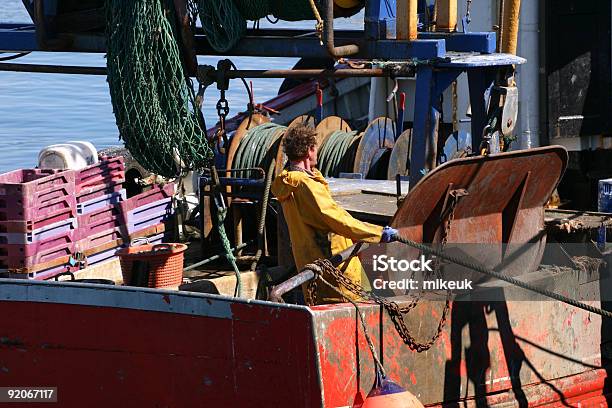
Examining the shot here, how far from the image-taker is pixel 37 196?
9242mm

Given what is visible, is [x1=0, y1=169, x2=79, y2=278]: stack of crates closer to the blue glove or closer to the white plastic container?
the white plastic container

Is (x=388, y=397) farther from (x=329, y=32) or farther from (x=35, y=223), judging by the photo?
(x=35, y=223)

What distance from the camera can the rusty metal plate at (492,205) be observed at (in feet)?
22.6

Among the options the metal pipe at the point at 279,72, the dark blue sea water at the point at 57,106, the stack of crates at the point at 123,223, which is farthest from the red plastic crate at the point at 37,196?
the dark blue sea water at the point at 57,106

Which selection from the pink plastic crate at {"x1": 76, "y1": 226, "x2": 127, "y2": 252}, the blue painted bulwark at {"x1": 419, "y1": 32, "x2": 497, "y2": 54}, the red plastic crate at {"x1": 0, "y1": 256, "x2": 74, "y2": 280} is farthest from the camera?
the pink plastic crate at {"x1": 76, "y1": 226, "x2": 127, "y2": 252}

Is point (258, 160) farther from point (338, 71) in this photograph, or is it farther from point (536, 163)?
point (536, 163)

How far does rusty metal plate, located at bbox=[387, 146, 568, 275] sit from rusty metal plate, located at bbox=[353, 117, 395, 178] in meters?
3.28

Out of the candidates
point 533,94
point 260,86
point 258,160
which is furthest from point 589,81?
point 260,86

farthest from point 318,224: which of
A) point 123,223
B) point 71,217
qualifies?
point 123,223

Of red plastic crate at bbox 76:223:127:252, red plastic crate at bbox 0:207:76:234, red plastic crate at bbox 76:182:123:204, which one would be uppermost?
red plastic crate at bbox 76:182:123:204

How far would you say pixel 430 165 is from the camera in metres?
7.78

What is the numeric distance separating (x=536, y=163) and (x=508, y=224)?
476 millimetres

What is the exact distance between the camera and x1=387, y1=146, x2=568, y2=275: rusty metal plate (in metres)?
6.89

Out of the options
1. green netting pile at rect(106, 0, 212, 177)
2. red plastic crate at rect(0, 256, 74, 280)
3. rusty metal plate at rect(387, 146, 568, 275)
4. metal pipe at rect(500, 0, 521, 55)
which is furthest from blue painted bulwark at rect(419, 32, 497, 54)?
red plastic crate at rect(0, 256, 74, 280)
